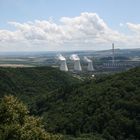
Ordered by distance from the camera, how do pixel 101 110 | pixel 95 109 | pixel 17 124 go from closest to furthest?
pixel 17 124, pixel 101 110, pixel 95 109

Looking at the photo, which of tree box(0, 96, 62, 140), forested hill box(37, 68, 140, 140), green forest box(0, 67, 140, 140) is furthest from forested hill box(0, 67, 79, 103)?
tree box(0, 96, 62, 140)

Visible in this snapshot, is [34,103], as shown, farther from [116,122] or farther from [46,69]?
[46,69]

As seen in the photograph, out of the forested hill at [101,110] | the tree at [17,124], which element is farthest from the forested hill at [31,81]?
the tree at [17,124]

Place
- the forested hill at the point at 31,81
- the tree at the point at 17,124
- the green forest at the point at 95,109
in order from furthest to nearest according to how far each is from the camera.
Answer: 1. the forested hill at the point at 31,81
2. the green forest at the point at 95,109
3. the tree at the point at 17,124

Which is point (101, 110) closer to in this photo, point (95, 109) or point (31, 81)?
point (95, 109)

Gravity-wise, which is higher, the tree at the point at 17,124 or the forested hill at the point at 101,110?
the tree at the point at 17,124

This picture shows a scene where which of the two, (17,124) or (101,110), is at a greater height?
(17,124)

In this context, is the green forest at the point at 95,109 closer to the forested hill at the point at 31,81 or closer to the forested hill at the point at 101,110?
the forested hill at the point at 101,110

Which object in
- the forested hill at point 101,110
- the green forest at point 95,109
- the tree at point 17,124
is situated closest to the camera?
the tree at point 17,124

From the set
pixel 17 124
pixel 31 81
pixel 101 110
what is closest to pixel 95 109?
pixel 101 110

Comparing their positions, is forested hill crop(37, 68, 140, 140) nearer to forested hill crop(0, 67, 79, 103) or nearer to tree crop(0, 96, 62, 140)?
forested hill crop(0, 67, 79, 103)

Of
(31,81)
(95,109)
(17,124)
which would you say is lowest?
(31,81)
